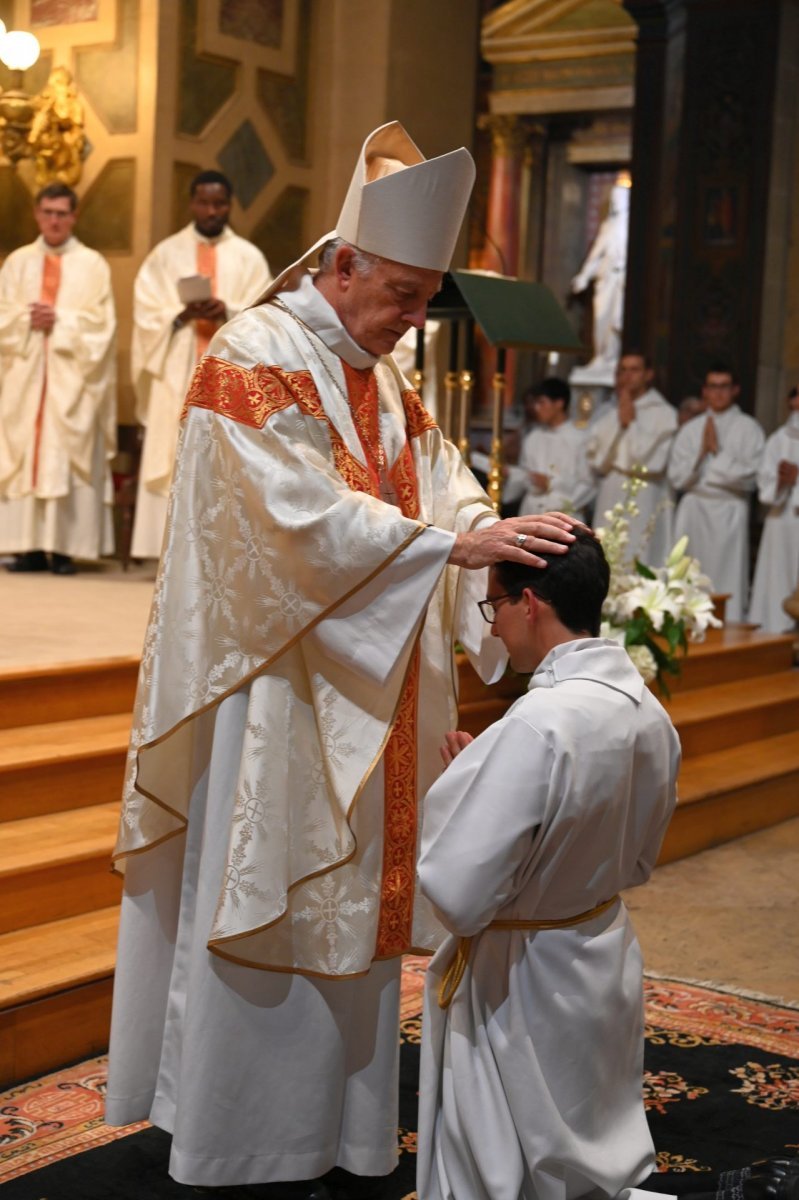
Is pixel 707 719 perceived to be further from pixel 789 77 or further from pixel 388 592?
pixel 789 77

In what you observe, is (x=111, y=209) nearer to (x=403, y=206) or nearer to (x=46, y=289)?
(x=46, y=289)

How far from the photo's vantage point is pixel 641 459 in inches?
427

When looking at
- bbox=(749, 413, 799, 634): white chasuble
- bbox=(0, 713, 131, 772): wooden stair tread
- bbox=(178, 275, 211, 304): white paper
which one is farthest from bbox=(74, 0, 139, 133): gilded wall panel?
bbox=(0, 713, 131, 772): wooden stair tread

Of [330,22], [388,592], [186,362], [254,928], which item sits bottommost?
[254,928]

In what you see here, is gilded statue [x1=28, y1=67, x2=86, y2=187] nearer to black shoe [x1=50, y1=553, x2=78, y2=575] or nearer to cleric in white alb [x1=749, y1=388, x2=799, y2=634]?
black shoe [x1=50, y1=553, x2=78, y2=575]

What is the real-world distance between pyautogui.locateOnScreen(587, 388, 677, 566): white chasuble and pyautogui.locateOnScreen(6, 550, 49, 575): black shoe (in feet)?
13.4

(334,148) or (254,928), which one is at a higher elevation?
(334,148)

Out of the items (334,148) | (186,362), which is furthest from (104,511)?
(334,148)

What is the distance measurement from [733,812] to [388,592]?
3.97 meters

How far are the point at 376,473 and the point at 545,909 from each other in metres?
0.98

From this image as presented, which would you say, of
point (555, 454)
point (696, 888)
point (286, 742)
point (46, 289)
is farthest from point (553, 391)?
point (286, 742)

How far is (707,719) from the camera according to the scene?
22.8ft

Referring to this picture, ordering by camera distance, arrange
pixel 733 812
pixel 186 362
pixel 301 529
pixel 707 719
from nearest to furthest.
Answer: pixel 301 529
pixel 733 812
pixel 707 719
pixel 186 362

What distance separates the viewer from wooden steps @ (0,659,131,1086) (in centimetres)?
363
